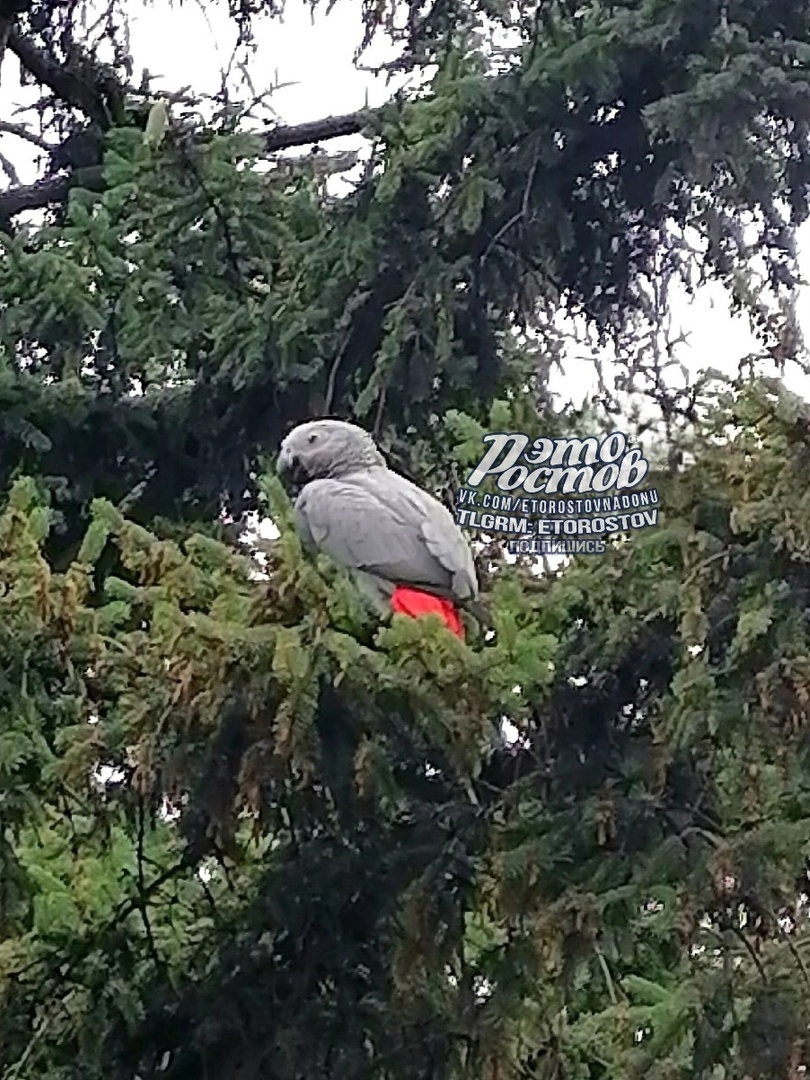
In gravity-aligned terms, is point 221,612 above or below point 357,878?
above

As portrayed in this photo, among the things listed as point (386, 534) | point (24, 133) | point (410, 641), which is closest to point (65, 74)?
point (24, 133)

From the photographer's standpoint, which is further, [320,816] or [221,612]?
[320,816]

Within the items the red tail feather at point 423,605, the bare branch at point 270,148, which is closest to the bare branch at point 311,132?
the bare branch at point 270,148

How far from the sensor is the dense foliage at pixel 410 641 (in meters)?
3.64

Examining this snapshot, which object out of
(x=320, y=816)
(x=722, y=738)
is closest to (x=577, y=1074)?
(x=320, y=816)

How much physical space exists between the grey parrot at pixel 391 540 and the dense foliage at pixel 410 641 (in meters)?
0.17

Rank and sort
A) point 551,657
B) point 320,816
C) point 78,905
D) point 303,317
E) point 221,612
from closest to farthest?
point 221,612, point 551,657, point 320,816, point 78,905, point 303,317

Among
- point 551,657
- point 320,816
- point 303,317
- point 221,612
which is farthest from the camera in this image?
point 303,317

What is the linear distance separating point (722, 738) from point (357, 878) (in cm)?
102

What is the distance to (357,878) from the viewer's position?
14.1 ft

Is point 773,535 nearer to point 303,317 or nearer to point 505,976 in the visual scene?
point 505,976

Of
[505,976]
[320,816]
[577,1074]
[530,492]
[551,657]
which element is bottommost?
[577,1074]

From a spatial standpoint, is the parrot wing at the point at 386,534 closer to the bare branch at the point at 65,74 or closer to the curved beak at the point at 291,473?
the curved beak at the point at 291,473

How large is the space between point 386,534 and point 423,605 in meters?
0.25
